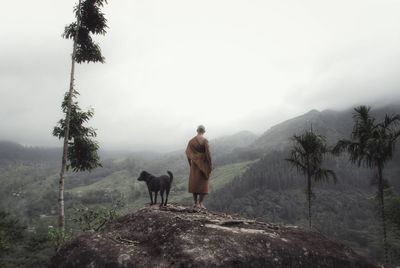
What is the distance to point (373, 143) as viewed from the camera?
26000 mm

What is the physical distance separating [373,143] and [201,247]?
56.7 feet

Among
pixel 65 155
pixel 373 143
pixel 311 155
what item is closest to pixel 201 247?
pixel 65 155

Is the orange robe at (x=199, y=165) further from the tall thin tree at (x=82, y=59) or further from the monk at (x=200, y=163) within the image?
the tall thin tree at (x=82, y=59)

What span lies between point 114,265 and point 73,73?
11.3 metres

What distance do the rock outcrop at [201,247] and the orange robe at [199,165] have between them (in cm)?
245

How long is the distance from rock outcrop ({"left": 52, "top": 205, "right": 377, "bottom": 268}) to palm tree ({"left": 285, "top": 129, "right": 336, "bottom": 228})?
13392 millimetres

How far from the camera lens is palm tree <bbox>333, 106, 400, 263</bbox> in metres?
26.2

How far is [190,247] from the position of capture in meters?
13.3

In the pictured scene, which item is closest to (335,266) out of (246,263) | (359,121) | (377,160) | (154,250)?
(246,263)

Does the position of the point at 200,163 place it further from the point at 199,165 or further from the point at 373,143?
the point at 373,143

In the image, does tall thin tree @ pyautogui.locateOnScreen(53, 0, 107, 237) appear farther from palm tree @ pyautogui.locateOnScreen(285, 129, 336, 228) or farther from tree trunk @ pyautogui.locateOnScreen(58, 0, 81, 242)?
palm tree @ pyautogui.locateOnScreen(285, 129, 336, 228)

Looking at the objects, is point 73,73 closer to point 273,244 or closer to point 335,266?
point 273,244

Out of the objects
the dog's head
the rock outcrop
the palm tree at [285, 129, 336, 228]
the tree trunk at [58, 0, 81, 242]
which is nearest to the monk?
the dog's head

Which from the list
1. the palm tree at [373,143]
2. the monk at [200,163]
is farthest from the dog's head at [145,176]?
the palm tree at [373,143]
